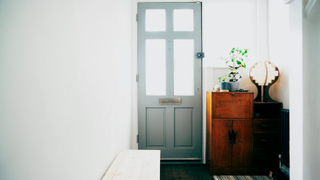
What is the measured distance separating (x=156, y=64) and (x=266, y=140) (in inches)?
76.1

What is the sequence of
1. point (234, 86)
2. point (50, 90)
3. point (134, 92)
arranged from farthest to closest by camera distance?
point (134, 92) < point (234, 86) < point (50, 90)

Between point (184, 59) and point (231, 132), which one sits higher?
point (184, 59)

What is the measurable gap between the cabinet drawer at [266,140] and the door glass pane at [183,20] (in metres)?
1.91

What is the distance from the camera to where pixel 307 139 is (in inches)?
57.1

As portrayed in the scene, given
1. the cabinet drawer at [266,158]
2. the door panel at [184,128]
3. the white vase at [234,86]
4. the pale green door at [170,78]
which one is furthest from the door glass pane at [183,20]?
the cabinet drawer at [266,158]

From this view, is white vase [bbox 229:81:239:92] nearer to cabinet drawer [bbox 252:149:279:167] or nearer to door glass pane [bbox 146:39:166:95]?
cabinet drawer [bbox 252:149:279:167]

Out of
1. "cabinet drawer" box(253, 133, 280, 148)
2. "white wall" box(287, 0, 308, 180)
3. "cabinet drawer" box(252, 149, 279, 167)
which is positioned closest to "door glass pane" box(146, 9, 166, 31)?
"white wall" box(287, 0, 308, 180)

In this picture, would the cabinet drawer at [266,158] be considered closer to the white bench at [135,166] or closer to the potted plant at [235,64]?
the potted plant at [235,64]

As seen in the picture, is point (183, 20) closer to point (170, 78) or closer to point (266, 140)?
point (170, 78)

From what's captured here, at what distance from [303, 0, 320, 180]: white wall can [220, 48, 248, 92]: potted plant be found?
0.92 meters

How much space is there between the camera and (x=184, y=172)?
7.79 feet

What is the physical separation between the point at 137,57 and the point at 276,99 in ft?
7.38

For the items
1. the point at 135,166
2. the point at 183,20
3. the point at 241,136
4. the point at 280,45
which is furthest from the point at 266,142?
the point at 183,20

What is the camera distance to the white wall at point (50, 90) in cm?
46
